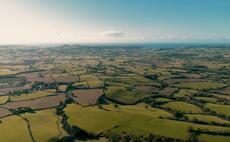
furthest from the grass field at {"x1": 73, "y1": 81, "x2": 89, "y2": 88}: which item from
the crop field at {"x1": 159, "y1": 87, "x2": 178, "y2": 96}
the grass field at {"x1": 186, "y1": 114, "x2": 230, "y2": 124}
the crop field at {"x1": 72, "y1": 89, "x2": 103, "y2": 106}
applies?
the grass field at {"x1": 186, "y1": 114, "x2": 230, "y2": 124}

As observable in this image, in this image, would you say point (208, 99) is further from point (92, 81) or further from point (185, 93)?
point (92, 81)

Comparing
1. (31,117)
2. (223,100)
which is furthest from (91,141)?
(223,100)

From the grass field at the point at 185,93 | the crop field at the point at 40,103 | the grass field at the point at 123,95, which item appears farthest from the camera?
the grass field at the point at 185,93

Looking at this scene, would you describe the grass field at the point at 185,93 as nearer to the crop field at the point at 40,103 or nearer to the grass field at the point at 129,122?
the grass field at the point at 129,122

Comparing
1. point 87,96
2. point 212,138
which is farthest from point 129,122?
point 87,96

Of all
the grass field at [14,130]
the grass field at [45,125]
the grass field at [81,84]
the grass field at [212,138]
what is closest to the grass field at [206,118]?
the grass field at [212,138]

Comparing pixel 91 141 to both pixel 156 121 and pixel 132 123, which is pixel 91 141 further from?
pixel 156 121

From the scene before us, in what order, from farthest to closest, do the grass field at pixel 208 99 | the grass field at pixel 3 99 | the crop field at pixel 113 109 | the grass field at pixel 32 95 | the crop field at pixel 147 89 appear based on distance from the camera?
the crop field at pixel 147 89 < the grass field at pixel 32 95 < the grass field at pixel 208 99 < the grass field at pixel 3 99 < the crop field at pixel 113 109
